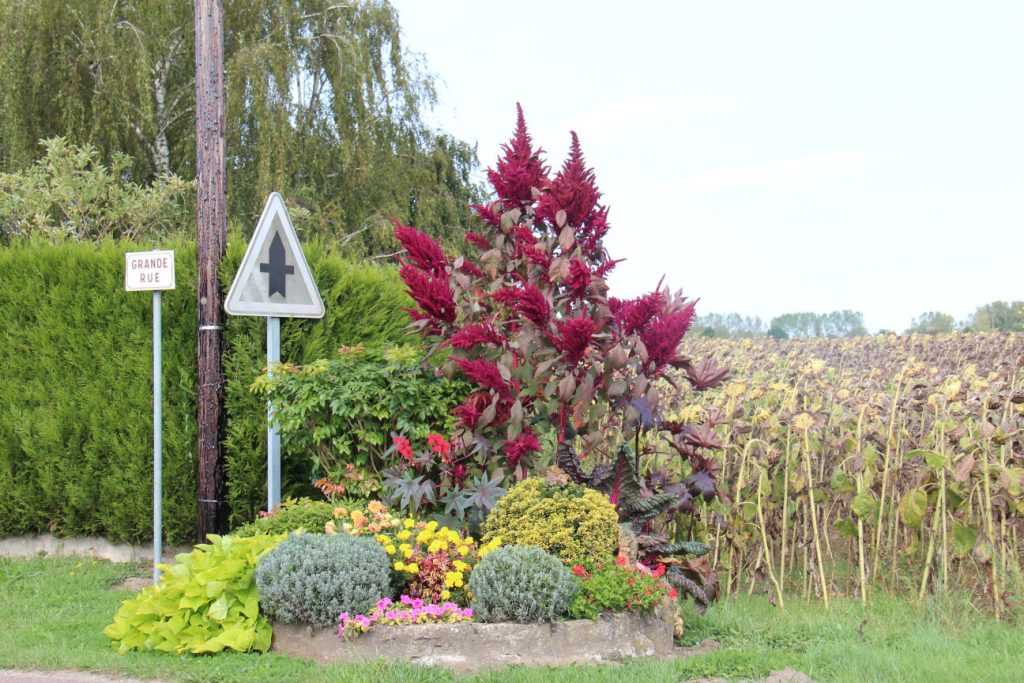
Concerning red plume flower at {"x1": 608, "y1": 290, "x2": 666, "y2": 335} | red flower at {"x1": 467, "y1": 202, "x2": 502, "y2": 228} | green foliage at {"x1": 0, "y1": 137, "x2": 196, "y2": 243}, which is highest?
green foliage at {"x1": 0, "y1": 137, "x2": 196, "y2": 243}

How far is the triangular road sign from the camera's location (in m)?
6.88

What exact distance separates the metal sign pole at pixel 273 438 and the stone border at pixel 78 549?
6.00 ft

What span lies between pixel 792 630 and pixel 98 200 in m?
11.8

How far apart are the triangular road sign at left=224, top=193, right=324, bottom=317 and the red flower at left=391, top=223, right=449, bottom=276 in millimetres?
1126

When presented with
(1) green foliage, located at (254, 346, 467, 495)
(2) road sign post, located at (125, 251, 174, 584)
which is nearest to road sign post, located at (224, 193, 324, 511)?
(1) green foliage, located at (254, 346, 467, 495)

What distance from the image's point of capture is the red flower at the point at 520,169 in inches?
252

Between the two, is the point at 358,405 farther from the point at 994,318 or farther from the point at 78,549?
the point at 994,318

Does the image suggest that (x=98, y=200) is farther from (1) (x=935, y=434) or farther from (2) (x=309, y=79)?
(1) (x=935, y=434)

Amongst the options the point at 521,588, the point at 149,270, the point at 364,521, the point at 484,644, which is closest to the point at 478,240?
the point at 364,521

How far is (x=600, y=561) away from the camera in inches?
215

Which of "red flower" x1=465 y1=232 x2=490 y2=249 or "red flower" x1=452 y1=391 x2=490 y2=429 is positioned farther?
"red flower" x1=465 y1=232 x2=490 y2=249

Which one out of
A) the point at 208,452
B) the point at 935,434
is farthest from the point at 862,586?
the point at 208,452

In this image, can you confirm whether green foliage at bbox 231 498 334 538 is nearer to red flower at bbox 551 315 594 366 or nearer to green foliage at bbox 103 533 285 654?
green foliage at bbox 103 533 285 654

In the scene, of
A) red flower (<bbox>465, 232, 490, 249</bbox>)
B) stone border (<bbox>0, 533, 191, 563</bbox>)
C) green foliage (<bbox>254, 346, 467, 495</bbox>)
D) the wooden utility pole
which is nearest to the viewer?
red flower (<bbox>465, 232, 490, 249</bbox>)
